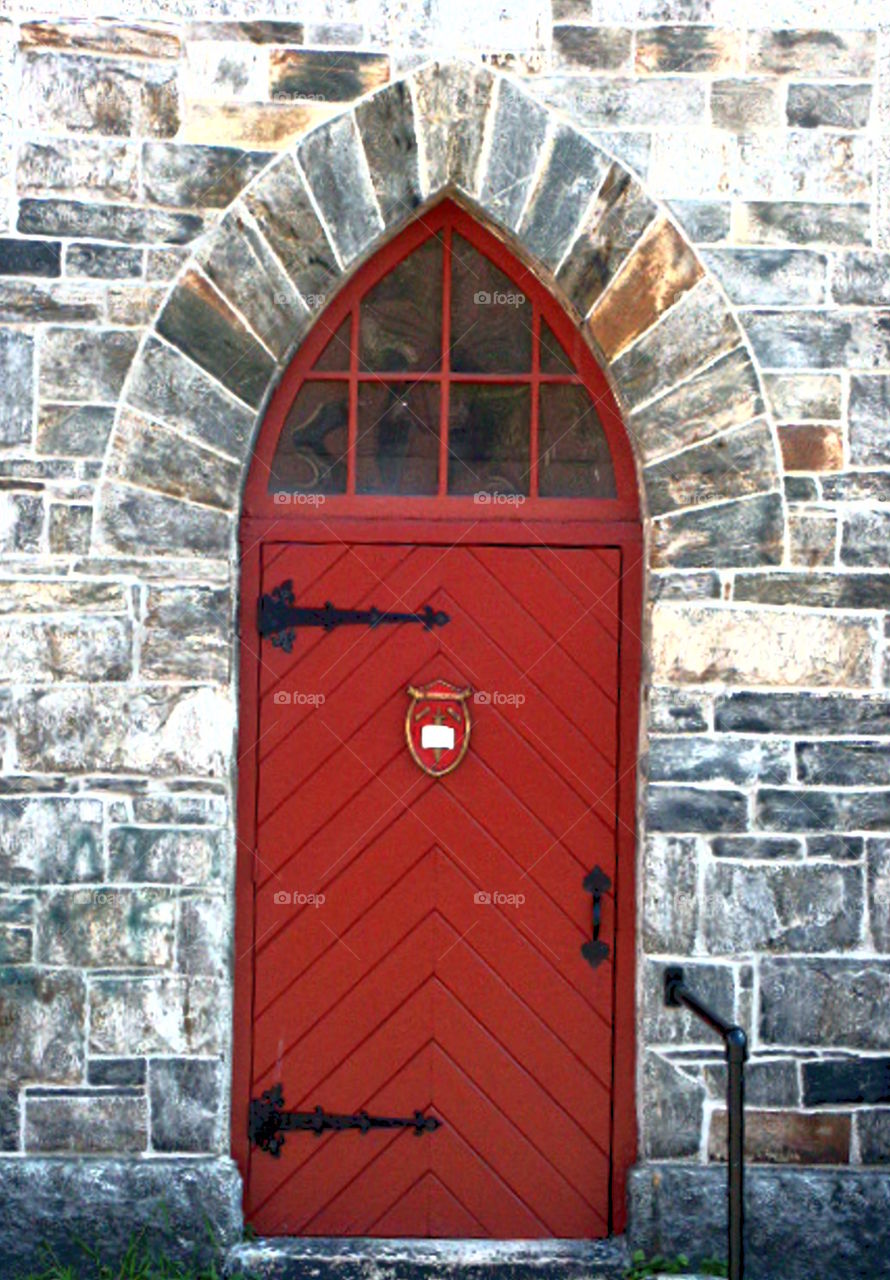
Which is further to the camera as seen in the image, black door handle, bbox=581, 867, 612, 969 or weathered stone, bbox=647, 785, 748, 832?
black door handle, bbox=581, 867, 612, 969

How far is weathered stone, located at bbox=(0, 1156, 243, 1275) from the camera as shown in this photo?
4.64 m

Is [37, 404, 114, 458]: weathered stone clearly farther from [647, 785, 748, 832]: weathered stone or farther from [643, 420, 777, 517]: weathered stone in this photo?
[647, 785, 748, 832]: weathered stone

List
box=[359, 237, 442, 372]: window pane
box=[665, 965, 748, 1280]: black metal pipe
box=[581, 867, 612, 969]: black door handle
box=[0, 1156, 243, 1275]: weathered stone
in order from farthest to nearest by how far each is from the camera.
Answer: box=[359, 237, 442, 372]: window pane, box=[581, 867, 612, 969]: black door handle, box=[0, 1156, 243, 1275]: weathered stone, box=[665, 965, 748, 1280]: black metal pipe

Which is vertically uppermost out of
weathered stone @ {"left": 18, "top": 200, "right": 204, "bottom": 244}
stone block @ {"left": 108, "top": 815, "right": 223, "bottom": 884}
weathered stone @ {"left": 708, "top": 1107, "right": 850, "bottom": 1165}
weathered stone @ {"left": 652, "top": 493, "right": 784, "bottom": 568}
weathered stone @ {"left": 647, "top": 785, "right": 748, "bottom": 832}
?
weathered stone @ {"left": 18, "top": 200, "right": 204, "bottom": 244}

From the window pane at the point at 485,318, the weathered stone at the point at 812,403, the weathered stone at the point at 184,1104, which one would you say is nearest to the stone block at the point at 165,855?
the weathered stone at the point at 184,1104

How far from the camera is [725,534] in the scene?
4.71 metres

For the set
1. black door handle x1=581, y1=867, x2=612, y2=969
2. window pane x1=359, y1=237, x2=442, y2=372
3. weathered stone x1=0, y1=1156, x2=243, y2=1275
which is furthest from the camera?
window pane x1=359, y1=237, x2=442, y2=372

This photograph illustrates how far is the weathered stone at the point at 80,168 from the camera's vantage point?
184 inches

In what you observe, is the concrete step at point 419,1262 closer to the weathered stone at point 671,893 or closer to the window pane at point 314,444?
the weathered stone at point 671,893

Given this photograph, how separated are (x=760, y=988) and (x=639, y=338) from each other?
2.03 m

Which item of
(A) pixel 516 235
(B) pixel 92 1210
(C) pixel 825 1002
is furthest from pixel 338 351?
(B) pixel 92 1210

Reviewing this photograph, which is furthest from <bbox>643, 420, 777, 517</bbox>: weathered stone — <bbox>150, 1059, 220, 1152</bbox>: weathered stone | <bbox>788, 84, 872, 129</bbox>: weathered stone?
<bbox>150, 1059, 220, 1152</bbox>: weathered stone

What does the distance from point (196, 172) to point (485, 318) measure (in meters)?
1.01

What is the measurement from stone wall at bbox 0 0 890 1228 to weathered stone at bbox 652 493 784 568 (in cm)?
1
